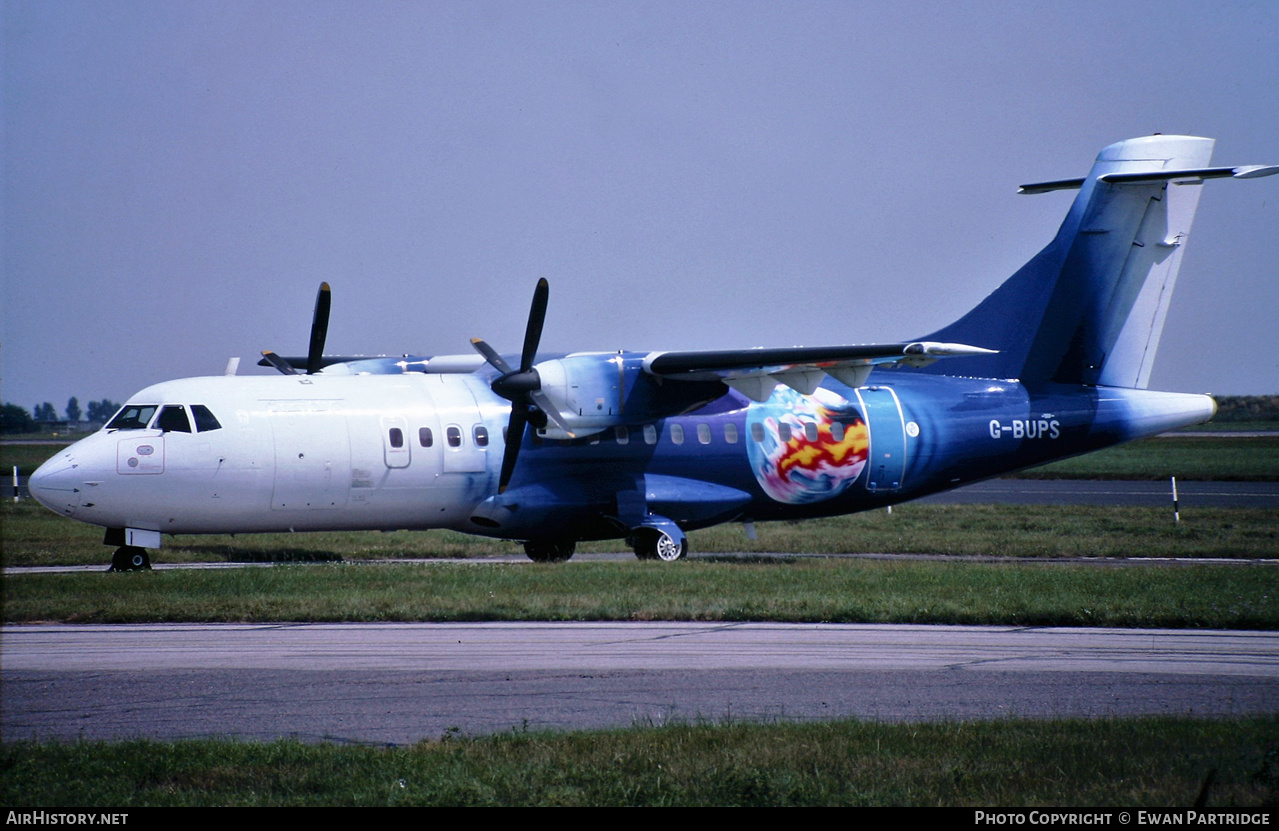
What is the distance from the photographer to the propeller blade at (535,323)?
2103cm

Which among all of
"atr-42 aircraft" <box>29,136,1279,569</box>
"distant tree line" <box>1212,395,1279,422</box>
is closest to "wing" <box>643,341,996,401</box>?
"atr-42 aircraft" <box>29,136,1279,569</box>

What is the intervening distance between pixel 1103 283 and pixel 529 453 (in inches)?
450

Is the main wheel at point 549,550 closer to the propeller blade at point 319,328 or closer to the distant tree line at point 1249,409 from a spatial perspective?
the propeller blade at point 319,328

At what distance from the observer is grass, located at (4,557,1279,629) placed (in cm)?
1533

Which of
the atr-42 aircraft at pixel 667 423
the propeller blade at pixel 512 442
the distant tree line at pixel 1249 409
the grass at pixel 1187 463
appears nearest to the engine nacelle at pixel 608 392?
the atr-42 aircraft at pixel 667 423

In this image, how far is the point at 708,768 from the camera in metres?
8.08

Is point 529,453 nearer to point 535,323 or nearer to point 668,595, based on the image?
point 535,323

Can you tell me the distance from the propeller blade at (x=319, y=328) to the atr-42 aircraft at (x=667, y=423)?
0.05 m

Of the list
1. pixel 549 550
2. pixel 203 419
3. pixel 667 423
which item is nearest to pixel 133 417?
pixel 203 419

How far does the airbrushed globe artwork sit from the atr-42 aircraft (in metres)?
0.04

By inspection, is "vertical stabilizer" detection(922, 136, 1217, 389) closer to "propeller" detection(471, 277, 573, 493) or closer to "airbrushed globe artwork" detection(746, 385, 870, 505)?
"airbrushed globe artwork" detection(746, 385, 870, 505)

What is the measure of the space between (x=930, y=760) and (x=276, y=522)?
14.1 metres

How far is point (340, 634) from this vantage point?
563 inches
